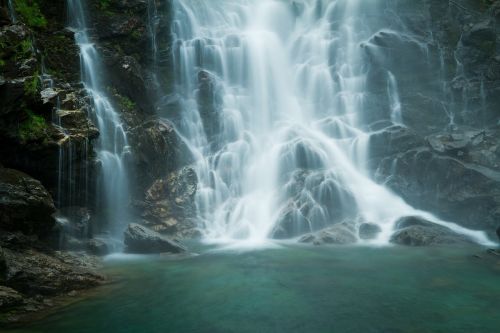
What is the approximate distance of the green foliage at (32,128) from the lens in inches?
557

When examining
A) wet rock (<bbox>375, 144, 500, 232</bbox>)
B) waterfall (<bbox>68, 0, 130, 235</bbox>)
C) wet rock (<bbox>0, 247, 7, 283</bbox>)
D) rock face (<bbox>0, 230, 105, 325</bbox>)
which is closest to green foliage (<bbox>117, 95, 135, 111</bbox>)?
waterfall (<bbox>68, 0, 130, 235</bbox>)

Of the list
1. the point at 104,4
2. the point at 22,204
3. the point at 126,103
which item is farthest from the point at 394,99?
the point at 22,204

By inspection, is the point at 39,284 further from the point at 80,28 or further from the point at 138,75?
the point at 80,28

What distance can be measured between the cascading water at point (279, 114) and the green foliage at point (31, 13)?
911 cm

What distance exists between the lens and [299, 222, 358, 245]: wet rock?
19.2 m

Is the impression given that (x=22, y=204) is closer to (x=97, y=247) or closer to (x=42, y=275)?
(x=42, y=275)

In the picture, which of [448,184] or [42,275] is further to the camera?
[448,184]

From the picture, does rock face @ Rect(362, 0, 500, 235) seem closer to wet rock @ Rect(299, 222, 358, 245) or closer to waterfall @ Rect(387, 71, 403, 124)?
waterfall @ Rect(387, 71, 403, 124)

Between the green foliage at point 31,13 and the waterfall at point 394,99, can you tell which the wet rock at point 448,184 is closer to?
the waterfall at point 394,99

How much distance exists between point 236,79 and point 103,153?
1324 centimetres

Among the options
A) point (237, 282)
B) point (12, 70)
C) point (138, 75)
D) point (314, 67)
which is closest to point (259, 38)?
point (314, 67)

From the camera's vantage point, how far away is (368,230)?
67.5ft

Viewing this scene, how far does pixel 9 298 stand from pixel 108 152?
39.4 ft

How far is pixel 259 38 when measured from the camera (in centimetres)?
3369
